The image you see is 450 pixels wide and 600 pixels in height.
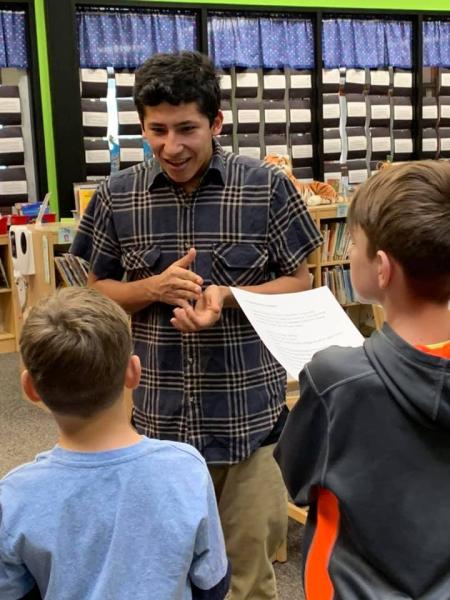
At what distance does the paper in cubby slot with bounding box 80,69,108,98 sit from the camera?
256 inches

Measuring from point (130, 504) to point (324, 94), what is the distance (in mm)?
Answer: 6807

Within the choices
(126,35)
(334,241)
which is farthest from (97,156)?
(334,241)

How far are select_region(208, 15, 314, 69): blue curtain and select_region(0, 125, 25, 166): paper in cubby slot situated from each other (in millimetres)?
1972

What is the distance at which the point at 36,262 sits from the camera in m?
4.36

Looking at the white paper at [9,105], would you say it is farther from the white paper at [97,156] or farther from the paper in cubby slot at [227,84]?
the paper in cubby slot at [227,84]

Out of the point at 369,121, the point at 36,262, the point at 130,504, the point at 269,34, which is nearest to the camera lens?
the point at 130,504

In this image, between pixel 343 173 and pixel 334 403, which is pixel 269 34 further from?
pixel 334 403

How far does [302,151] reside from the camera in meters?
7.41

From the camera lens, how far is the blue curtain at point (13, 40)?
6.25 meters

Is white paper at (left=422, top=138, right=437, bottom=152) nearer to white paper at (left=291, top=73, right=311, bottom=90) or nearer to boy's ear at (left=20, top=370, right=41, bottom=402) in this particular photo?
white paper at (left=291, top=73, right=311, bottom=90)

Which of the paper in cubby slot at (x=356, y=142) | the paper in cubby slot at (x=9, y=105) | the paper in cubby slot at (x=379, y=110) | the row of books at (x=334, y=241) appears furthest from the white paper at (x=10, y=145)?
the paper in cubby slot at (x=379, y=110)

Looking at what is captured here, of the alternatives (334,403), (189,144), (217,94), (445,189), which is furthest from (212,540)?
(217,94)

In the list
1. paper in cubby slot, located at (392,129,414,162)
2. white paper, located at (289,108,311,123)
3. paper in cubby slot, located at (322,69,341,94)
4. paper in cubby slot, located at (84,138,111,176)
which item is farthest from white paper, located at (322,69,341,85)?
paper in cubby slot, located at (84,138,111,176)

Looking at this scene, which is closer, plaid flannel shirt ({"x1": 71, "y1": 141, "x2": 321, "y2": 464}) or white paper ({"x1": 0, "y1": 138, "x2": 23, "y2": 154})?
plaid flannel shirt ({"x1": 71, "y1": 141, "x2": 321, "y2": 464})
